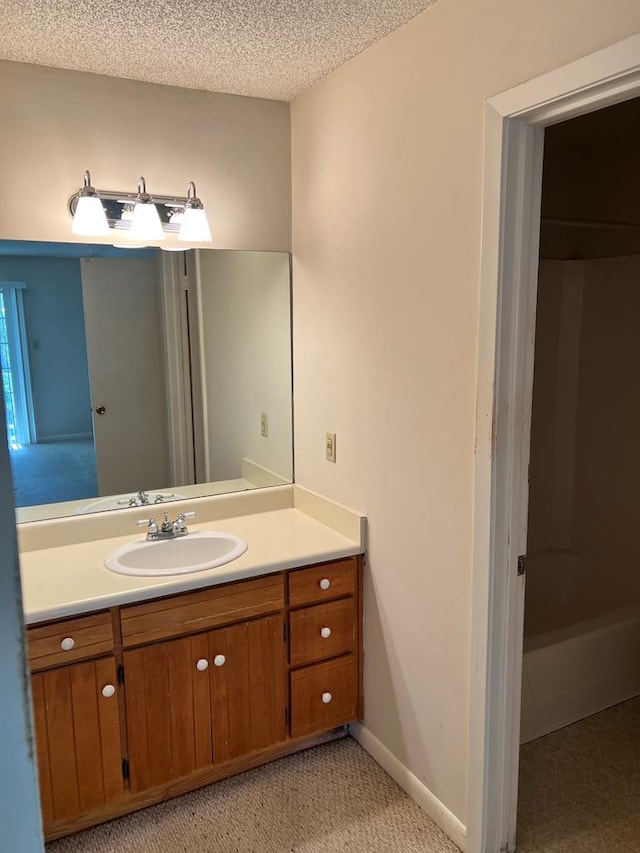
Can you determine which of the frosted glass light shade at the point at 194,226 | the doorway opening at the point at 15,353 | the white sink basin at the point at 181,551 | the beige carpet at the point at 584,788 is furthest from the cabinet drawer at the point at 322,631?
the frosted glass light shade at the point at 194,226

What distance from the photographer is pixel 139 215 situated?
2250 mm

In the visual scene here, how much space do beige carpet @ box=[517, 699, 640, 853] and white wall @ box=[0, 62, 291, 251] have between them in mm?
2170

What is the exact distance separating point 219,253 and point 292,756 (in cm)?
190

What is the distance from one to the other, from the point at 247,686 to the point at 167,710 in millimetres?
272

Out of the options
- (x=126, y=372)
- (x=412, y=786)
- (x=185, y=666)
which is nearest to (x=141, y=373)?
(x=126, y=372)

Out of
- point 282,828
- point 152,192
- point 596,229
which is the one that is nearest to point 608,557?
point 596,229

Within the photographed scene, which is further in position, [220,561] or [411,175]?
[220,561]

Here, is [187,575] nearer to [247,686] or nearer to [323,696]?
[247,686]

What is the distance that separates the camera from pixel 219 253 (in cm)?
251

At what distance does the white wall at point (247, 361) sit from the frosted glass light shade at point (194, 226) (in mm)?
201

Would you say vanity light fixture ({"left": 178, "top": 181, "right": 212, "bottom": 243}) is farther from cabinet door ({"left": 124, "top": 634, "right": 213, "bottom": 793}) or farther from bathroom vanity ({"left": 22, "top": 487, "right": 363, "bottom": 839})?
cabinet door ({"left": 124, "top": 634, "right": 213, "bottom": 793})

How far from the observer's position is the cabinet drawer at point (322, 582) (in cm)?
222

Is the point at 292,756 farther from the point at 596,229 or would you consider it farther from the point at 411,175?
the point at 596,229

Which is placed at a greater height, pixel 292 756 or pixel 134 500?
pixel 134 500
